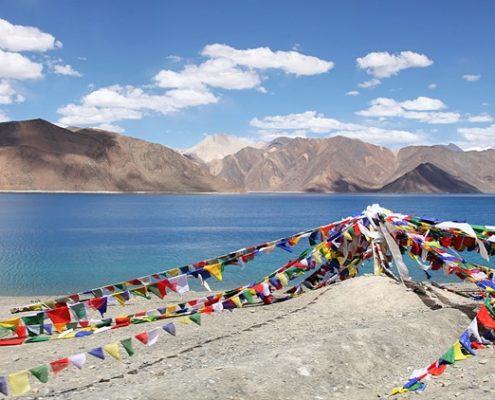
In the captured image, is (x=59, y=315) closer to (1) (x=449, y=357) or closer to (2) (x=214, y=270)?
(2) (x=214, y=270)

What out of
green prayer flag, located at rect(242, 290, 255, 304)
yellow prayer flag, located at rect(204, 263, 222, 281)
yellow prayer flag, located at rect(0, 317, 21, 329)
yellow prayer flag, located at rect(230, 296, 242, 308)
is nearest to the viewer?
yellow prayer flag, located at rect(0, 317, 21, 329)

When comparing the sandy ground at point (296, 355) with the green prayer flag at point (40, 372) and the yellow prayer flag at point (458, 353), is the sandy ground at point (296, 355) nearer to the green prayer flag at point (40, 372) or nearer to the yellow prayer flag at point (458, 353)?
the yellow prayer flag at point (458, 353)

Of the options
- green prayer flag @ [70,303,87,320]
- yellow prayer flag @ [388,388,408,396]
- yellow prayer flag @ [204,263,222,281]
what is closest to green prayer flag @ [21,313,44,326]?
green prayer flag @ [70,303,87,320]

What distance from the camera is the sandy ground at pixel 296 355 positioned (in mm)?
9477

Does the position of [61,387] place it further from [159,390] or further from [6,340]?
[6,340]

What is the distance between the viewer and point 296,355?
35.2 ft

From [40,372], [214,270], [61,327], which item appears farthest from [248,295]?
[40,372]

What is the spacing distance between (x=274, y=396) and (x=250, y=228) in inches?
2667

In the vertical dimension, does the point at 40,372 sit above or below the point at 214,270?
below

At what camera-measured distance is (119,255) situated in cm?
4559

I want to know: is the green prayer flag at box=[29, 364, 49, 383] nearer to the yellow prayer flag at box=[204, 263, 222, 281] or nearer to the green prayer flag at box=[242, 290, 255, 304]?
the yellow prayer flag at box=[204, 263, 222, 281]

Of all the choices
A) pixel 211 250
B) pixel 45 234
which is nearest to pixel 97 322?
pixel 211 250

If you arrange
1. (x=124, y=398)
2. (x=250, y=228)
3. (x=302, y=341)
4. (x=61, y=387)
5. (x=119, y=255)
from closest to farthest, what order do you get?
(x=124, y=398), (x=61, y=387), (x=302, y=341), (x=119, y=255), (x=250, y=228)

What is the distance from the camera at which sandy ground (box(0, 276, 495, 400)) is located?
9.48m
